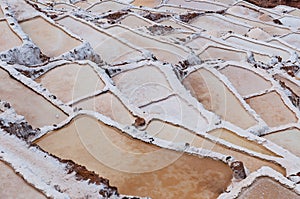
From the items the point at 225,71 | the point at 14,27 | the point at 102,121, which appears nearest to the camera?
the point at 102,121

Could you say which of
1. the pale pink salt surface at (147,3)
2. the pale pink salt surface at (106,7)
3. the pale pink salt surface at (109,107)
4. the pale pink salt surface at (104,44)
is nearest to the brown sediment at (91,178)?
the pale pink salt surface at (109,107)

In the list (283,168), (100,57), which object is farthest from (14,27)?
(283,168)

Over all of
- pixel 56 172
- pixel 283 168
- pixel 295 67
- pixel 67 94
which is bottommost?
pixel 295 67

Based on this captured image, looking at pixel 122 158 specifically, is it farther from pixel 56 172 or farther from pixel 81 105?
pixel 81 105

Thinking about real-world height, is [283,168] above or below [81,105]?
above

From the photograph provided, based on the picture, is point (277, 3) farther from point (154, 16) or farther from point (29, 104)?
point (29, 104)

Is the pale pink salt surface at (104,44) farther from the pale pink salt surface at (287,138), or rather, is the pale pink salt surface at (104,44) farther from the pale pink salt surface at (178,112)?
the pale pink salt surface at (287,138)
